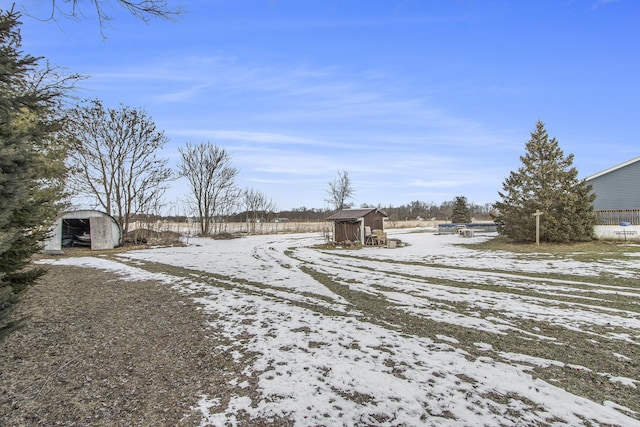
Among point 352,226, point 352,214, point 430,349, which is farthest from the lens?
point 352,214

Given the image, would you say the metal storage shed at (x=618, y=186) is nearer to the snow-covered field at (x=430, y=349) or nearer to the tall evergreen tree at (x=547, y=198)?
the tall evergreen tree at (x=547, y=198)

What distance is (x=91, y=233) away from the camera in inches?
779

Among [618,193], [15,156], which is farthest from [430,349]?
[618,193]

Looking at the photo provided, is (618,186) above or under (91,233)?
above

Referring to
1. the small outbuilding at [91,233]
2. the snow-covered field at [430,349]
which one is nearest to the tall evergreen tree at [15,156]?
the snow-covered field at [430,349]

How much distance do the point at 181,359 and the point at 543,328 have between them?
535 centimetres

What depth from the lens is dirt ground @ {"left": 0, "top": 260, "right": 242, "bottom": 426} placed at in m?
3.05

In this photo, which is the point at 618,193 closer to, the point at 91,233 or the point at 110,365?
the point at 110,365

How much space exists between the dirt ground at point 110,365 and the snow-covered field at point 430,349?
34 cm

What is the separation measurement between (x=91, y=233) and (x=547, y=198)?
2654 cm

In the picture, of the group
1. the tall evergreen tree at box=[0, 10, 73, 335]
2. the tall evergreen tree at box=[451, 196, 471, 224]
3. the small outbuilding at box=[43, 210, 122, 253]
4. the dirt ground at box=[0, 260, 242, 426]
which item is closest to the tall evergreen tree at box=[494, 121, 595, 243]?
the dirt ground at box=[0, 260, 242, 426]

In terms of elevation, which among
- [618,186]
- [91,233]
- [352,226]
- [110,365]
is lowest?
[110,365]

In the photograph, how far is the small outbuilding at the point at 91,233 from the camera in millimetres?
18391

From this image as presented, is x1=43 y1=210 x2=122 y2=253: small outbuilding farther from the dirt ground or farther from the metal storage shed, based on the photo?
the metal storage shed
